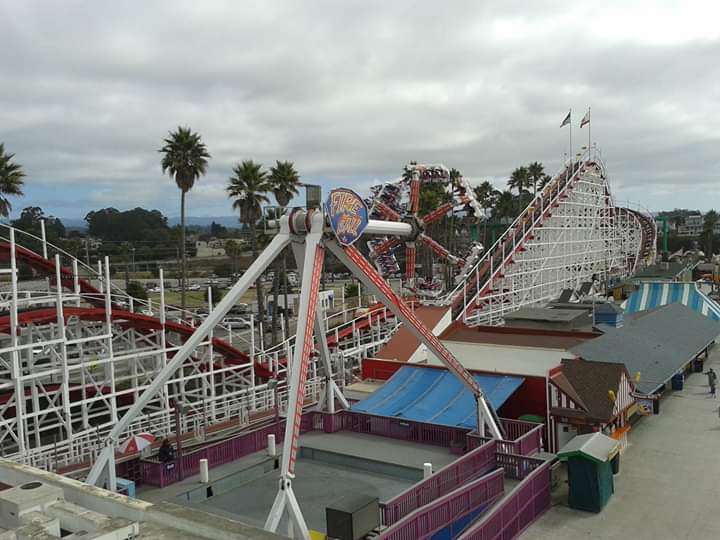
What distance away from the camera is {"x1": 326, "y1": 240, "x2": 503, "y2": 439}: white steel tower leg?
544 inches

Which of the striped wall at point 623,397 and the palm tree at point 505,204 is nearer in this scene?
the striped wall at point 623,397

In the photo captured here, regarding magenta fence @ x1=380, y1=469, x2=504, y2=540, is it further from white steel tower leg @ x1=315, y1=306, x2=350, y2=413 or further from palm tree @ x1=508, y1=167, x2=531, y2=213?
palm tree @ x1=508, y1=167, x2=531, y2=213

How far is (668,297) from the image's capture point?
38250 millimetres

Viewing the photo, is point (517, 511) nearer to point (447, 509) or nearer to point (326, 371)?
point (447, 509)

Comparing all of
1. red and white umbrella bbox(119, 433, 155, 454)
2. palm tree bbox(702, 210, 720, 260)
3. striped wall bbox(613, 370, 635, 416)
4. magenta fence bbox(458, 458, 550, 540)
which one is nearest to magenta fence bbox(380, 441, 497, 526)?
magenta fence bbox(458, 458, 550, 540)

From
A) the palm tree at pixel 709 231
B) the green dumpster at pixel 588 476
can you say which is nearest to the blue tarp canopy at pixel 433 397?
the green dumpster at pixel 588 476

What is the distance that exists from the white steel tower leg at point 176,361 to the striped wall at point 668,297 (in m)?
30.2

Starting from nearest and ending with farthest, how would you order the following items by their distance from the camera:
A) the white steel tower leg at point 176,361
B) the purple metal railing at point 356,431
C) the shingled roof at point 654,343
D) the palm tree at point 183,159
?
1. the white steel tower leg at point 176,361
2. the purple metal railing at point 356,431
3. the shingled roof at point 654,343
4. the palm tree at point 183,159

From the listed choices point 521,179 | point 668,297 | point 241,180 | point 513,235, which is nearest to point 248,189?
point 241,180

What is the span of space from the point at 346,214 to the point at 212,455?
6697 millimetres

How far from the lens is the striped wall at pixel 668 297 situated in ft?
120

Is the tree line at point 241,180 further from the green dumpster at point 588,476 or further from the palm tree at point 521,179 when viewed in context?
the palm tree at point 521,179

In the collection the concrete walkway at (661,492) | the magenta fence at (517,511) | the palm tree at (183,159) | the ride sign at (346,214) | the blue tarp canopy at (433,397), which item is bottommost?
the concrete walkway at (661,492)

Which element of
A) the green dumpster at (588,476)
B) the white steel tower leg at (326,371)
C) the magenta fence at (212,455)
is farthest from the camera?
the white steel tower leg at (326,371)
